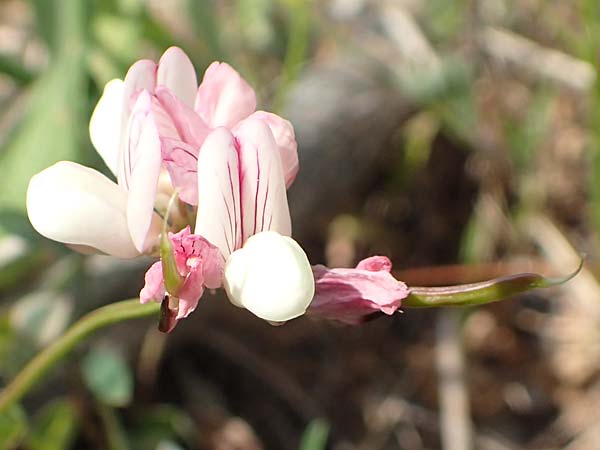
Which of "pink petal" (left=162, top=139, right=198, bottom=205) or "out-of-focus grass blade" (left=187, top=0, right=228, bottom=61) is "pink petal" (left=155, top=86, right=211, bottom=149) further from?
"out-of-focus grass blade" (left=187, top=0, right=228, bottom=61)

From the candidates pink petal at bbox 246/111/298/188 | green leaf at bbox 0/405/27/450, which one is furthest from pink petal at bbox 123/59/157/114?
green leaf at bbox 0/405/27/450

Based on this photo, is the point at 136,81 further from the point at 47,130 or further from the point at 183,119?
the point at 47,130

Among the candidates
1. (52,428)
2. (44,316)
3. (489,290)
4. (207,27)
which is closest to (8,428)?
(52,428)

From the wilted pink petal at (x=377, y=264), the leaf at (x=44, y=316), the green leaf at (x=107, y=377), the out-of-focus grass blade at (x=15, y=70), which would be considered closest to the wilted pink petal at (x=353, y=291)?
the wilted pink petal at (x=377, y=264)

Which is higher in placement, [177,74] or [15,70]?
[177,74]

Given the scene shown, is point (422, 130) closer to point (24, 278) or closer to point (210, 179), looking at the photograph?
point (24, 278)

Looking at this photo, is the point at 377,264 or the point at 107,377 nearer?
the point at 377,264
